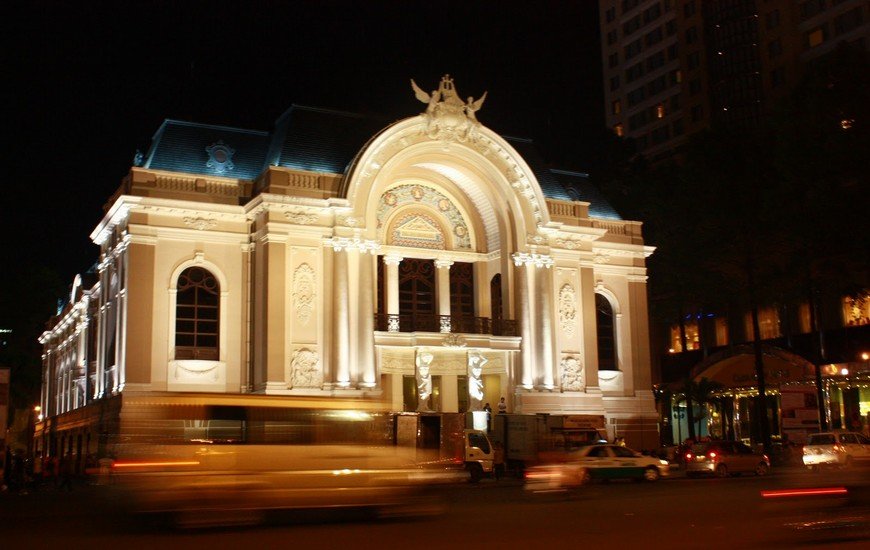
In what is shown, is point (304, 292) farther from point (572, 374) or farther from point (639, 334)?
point (639, 334)

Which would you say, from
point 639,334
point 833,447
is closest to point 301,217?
point 639,334

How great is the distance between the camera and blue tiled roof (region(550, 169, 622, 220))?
4750cm

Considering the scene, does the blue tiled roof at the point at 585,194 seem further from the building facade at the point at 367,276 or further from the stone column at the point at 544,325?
the stone column at the point at 544,325

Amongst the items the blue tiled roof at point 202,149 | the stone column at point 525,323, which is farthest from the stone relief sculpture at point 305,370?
the stone column at point 525,323

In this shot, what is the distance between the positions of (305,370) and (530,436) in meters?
8.55

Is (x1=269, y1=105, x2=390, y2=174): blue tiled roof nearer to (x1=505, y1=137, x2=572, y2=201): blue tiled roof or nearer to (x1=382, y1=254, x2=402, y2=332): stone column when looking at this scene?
(x1=382, y1=254, x2=402, y2=332): stone column

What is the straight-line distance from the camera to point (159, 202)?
37062mm

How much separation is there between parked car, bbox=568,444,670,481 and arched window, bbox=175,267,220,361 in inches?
594

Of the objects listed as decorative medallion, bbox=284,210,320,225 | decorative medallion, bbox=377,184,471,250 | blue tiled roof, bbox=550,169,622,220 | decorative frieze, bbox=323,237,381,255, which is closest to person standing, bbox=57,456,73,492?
decorative medallion, bbox=284,210,320,225

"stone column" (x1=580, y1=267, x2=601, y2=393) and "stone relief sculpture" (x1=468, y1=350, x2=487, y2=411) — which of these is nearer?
"stone relief sculpture" (x1=468, y1=350, x2=487, y2=411)

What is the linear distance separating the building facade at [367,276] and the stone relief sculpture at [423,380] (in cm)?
8

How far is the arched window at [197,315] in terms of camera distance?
123 ft

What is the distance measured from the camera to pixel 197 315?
3803 cm

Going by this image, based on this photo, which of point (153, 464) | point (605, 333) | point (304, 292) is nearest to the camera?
point (153, 464)
